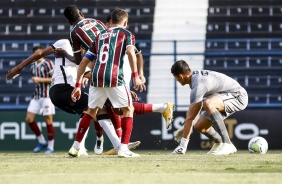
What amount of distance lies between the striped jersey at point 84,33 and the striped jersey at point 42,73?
4.91 metres

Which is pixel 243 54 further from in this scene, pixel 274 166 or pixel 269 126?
pixel 274 166

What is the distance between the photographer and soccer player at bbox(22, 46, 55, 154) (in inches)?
576

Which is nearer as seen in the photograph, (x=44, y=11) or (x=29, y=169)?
(x=29, y=169)

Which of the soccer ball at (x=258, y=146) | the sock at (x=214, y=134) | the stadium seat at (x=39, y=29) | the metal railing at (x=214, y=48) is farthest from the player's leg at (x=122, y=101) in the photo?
the stadium seat at (x=39, y=29)

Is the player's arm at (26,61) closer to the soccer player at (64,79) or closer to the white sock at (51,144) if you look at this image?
the soccer player at (64,79)

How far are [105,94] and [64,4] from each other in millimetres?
10210

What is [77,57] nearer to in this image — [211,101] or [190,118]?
[190,118]

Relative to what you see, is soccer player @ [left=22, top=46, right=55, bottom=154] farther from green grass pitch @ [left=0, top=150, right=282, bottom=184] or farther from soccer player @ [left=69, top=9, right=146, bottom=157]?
green grass pitch @ [left=0, top=150, right=282, bottom=184]

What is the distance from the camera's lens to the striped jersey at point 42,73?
14797 mm

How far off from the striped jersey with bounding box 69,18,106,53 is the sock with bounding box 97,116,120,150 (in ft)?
3.03

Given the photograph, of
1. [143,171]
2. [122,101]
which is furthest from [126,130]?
[143,171]

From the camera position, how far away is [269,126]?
15.0m

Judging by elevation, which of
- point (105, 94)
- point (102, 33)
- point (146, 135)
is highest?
point (102, 33)

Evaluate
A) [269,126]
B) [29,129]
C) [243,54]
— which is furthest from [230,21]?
[29,129]
